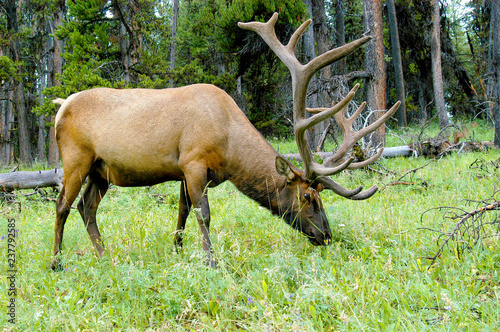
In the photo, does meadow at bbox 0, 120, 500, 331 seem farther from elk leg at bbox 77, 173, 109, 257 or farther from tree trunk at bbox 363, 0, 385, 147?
tree trunk at bbox 363, 0, 385, 147

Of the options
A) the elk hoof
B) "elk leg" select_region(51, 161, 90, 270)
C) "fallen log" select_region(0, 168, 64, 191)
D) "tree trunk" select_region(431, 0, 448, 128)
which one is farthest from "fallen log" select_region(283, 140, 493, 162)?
the elk hoof

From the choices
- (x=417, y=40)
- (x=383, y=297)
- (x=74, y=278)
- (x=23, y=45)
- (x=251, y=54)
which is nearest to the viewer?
(x=383, y=297)

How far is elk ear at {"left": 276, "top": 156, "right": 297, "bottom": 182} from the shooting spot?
13.2 ft

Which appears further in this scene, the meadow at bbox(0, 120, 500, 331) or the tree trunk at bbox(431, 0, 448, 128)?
the tree trunk at bbox(431, 0, 448, 128)

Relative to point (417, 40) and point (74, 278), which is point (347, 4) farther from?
point (74, 278)

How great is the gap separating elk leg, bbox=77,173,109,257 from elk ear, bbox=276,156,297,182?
222cm

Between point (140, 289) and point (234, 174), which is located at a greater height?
point (234, 174)

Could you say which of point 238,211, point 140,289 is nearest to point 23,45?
point 238,211

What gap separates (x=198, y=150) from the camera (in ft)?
12.9

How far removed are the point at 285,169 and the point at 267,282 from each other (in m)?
1.49

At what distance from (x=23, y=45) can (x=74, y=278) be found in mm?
26720

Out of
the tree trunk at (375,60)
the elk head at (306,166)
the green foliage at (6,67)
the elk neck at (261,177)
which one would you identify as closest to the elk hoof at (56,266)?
the elk neck at (261,177)

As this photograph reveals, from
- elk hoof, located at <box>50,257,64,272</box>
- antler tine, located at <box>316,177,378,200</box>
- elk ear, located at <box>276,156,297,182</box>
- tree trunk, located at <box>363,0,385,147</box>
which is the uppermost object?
tree trunk, located at <box>363,0,385,147</box>

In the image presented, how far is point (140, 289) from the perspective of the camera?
2.93 metres
